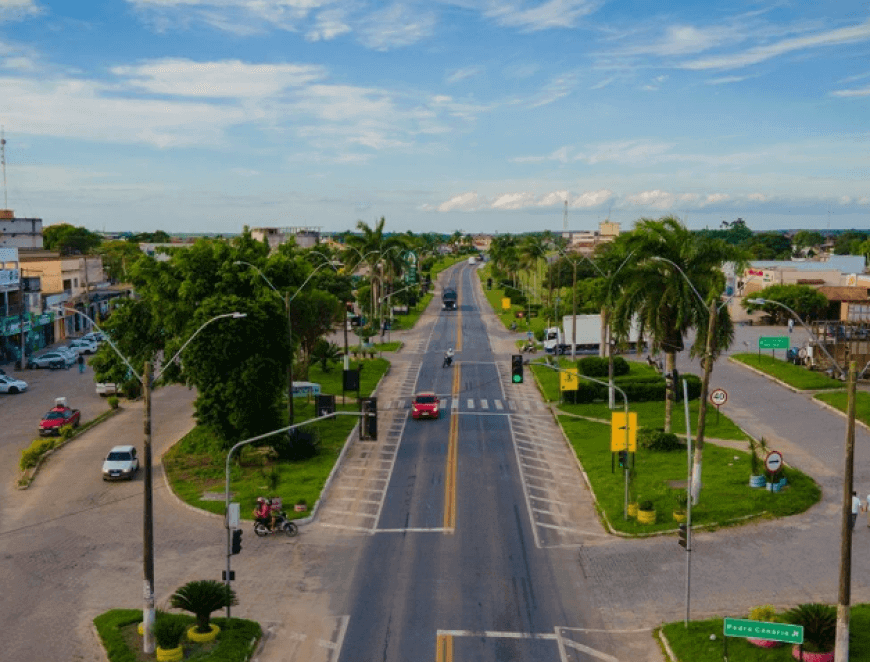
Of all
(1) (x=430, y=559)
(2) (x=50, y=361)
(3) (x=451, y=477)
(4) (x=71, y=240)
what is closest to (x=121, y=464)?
(3) (x=451, y=477)

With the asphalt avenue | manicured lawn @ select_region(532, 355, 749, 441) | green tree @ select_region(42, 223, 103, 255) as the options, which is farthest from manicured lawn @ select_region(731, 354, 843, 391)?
green tree @ select_region(42, 223, 103, 255)

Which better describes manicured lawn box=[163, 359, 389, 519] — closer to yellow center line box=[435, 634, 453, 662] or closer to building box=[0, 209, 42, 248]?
yellow center line box=[435, 634, 453, 662]

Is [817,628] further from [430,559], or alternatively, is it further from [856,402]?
[856,402]

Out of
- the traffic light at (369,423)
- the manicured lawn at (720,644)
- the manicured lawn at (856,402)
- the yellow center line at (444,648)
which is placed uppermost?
the traffic light at (369,423)

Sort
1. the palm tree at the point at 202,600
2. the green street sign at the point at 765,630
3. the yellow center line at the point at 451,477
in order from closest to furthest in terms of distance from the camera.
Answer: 1. the green street sign at the point at 765,630
2. the palm tree at the point at 202,600
3. the yellow center line at the point at 451,477

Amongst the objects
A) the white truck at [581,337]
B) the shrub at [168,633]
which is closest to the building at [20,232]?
the white truck at [581,337]

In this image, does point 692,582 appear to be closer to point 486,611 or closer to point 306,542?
point 486,611

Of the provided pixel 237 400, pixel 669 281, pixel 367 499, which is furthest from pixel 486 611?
pixel 669 281

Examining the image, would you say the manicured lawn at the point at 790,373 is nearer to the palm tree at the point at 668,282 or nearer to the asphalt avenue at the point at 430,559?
the asphalt avenue at the point at 430,559
